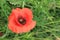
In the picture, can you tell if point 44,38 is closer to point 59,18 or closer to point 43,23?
point 43,23

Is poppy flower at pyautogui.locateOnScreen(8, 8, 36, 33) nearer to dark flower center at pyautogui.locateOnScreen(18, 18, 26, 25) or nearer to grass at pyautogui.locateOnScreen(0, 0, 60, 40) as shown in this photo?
dark flower center at pyautogui.locateOnScreen(18, 18, 26, 25)

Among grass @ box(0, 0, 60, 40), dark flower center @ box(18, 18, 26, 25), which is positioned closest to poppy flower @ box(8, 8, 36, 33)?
dark flower center @ box(18, 18, 26, 25)

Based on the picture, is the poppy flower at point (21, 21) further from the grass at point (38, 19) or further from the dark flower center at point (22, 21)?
the grass at point (38, 19)

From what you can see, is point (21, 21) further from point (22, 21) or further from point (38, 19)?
point (38, 19)

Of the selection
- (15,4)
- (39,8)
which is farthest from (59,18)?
(15,4)

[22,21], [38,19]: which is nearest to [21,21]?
[22,21]

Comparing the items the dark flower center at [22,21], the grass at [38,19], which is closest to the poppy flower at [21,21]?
the dark flower center at [22,21]
